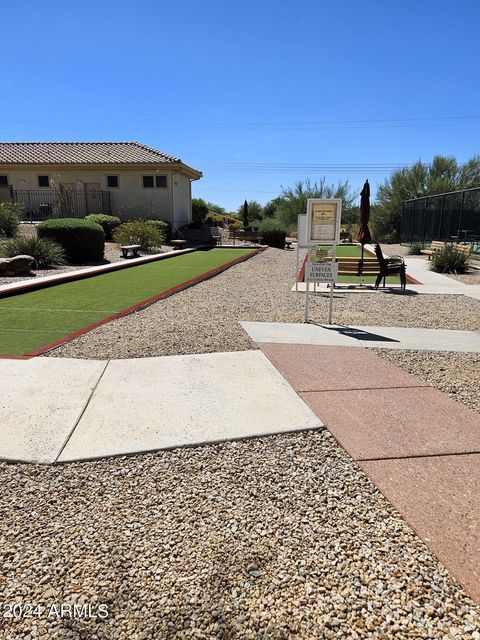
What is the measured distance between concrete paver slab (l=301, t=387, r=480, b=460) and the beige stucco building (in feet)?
89.7

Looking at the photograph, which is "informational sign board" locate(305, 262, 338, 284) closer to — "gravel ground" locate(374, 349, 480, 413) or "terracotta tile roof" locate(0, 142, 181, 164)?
"gravel ground" locate(374, 349, 480, 413)

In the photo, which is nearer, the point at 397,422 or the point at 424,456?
the point at 424,456

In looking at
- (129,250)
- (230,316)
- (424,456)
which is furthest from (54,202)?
(424,456)

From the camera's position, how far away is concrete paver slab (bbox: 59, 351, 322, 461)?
3.76 metres

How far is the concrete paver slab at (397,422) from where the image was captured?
3.66 metres

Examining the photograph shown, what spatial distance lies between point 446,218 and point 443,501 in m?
24.9

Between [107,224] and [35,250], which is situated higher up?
[107,224]

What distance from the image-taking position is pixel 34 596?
226cm

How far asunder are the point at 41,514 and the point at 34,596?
674 millimetres

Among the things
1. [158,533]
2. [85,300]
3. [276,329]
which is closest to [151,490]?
[158,533]

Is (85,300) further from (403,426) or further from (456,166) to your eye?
(456,166)

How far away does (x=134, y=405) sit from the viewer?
4.37m

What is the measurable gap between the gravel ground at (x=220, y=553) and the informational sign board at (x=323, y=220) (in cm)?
523

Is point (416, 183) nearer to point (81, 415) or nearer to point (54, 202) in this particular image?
point (54, 202)
